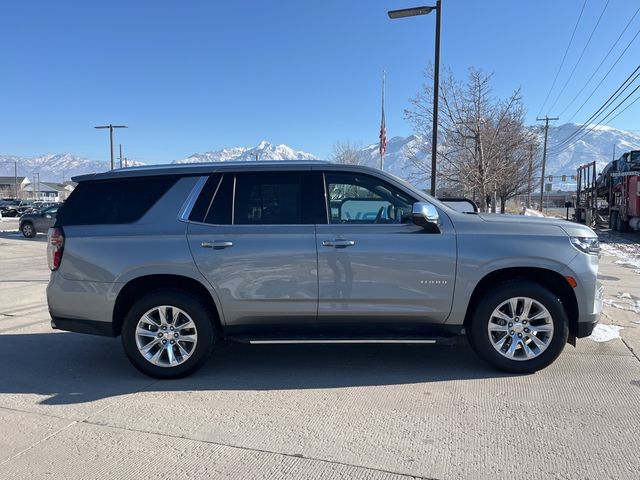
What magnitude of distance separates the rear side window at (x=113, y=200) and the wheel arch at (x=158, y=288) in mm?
582

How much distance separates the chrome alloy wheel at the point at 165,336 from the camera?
4504mm

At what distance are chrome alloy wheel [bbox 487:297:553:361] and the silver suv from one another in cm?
1

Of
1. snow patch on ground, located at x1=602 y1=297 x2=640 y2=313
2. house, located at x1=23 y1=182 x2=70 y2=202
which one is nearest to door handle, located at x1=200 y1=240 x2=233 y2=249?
snow patch on ground, located at x1=602 y1=297 x2=640 y2=313

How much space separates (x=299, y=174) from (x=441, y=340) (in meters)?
1.94

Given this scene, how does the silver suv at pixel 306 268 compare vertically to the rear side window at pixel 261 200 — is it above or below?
below

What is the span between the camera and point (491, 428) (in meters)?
3.53

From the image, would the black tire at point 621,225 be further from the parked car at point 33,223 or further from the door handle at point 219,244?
the parked car at point 33,223

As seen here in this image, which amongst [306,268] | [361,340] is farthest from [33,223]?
[361,340]

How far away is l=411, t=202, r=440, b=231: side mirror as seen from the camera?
409 cm

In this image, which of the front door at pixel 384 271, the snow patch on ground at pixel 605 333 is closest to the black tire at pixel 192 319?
the front door at pixel 384 271

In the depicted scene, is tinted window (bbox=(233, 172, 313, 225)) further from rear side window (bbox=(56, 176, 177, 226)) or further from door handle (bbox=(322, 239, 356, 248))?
rear side window (bbox=(56, 176, 177, 226))

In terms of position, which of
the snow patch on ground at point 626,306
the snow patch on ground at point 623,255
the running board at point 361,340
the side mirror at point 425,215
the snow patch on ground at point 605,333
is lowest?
the snow patch on ground at point 605,333

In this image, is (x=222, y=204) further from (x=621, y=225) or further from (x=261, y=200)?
(x=621, y=225)

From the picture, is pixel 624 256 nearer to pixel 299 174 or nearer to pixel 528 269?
pixel 528 269
